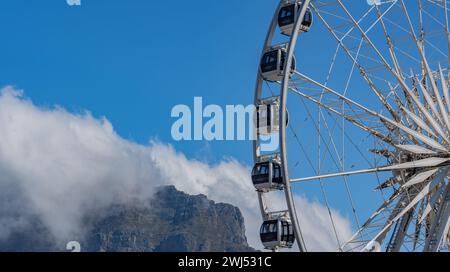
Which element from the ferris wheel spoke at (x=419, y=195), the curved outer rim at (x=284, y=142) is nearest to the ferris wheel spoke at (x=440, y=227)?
the ferris wheel spoke at (x=419, y=195)

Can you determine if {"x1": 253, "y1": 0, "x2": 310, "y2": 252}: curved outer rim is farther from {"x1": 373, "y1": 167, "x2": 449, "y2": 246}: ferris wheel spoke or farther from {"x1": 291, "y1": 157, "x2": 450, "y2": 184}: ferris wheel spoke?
{"x1": 373, "y1": 167, "x2": 449, "y2": 246}: ferris wheel spoke

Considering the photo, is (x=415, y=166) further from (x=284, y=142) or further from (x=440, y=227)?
(x=284, y=142)

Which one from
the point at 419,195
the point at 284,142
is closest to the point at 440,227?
the point at 419,195

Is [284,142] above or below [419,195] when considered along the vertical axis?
above

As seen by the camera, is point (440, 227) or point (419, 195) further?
point (419, 195)

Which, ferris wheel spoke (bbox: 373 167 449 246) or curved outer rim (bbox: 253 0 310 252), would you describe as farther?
ferris wheel spoke (bbox: 373 167 449 246)

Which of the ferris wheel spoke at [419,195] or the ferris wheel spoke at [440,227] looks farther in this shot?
the ferris wheel spoke at [419,195]

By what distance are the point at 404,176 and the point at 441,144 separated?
267 centimetres

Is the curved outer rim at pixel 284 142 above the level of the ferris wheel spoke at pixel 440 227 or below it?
above

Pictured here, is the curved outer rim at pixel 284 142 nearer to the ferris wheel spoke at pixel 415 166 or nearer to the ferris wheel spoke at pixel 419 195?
the ferris wheel spoke at pixel 415 166

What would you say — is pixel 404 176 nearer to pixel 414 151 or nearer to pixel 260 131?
pixel 414 151

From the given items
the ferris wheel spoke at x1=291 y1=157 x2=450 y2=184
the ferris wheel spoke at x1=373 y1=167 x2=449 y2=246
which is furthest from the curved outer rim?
the ferris wheel spoke at x1=373 y1=167 x2=449 y2=246
